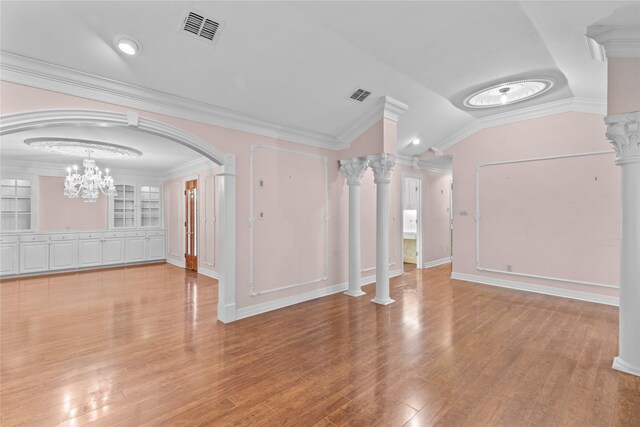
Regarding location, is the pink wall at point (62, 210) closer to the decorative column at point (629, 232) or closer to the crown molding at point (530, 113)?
the crown molding at point (530, 113)

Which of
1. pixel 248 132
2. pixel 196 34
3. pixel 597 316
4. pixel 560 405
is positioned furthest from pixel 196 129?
pixel 597 316

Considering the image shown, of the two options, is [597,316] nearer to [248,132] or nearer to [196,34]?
[248,132]

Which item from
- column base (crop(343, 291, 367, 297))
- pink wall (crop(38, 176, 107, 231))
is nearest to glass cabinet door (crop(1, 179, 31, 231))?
pink wall (crop(38, 176, 107, 231))

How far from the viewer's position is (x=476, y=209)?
647 centimetres

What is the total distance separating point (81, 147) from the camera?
5.54 m

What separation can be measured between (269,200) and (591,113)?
576 centimetres

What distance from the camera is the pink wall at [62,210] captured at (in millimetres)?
7418

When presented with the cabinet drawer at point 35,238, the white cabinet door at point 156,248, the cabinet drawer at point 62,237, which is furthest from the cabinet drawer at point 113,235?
the cabinet drawer at point 35,238

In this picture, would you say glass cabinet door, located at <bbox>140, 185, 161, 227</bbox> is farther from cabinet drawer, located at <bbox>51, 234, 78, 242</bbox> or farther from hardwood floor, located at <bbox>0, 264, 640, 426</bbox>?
hardwood floor, located at <bbox>0, 264, 640, 426</bbox>

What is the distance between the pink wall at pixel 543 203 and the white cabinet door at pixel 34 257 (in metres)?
9.87

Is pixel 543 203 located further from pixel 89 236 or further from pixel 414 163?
pixel 89 236

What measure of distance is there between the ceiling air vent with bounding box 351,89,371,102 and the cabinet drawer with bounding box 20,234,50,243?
8140mm

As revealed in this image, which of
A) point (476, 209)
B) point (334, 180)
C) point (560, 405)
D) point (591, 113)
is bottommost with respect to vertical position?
point (560, 405)

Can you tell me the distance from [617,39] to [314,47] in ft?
9.65
